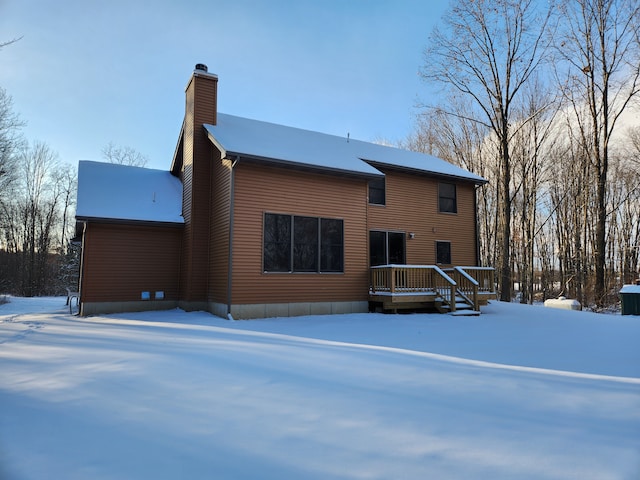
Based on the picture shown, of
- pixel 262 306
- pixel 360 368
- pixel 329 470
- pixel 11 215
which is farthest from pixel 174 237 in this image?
pixel 11 215

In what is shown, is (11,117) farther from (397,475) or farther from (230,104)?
(397,475)

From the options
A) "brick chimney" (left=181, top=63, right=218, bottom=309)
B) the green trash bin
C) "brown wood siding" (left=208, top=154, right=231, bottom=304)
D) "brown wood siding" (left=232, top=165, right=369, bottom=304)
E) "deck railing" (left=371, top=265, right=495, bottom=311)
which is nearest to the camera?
"brown wood siding" (left=232, top=165, right=369, bottom=304)

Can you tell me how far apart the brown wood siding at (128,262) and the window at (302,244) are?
11.8 ft

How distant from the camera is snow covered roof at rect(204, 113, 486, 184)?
1085cm

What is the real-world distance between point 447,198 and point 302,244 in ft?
22.3

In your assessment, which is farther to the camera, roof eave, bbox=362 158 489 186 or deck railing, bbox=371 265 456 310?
roof eave, bbox=362 158 489 186

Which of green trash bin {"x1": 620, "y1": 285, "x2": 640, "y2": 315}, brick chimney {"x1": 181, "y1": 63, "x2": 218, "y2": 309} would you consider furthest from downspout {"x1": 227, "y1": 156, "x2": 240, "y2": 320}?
green trash bin {"x1": 620, "y1": 285, "x2": 640, "y2": 315}

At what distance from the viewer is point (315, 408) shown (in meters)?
3.67

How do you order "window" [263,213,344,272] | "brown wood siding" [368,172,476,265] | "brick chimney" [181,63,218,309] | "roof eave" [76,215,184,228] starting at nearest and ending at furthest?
"window" [263,213,344,272] → "roof eave" [76,215,184,228] → "brick chimney" [181,63,218,309] → "brown wood siding" [368,172,476,265]

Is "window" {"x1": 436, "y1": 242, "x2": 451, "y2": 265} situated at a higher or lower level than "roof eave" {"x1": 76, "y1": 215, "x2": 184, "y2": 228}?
lower

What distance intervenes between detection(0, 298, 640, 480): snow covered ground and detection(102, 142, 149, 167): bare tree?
2808cm

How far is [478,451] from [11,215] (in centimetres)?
3534

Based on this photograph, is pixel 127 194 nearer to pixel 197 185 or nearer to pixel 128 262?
pixel 128 262

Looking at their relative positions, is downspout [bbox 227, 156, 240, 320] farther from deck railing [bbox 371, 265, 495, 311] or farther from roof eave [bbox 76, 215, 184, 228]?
deck railing [bbox 371, 265, 495, 311]
